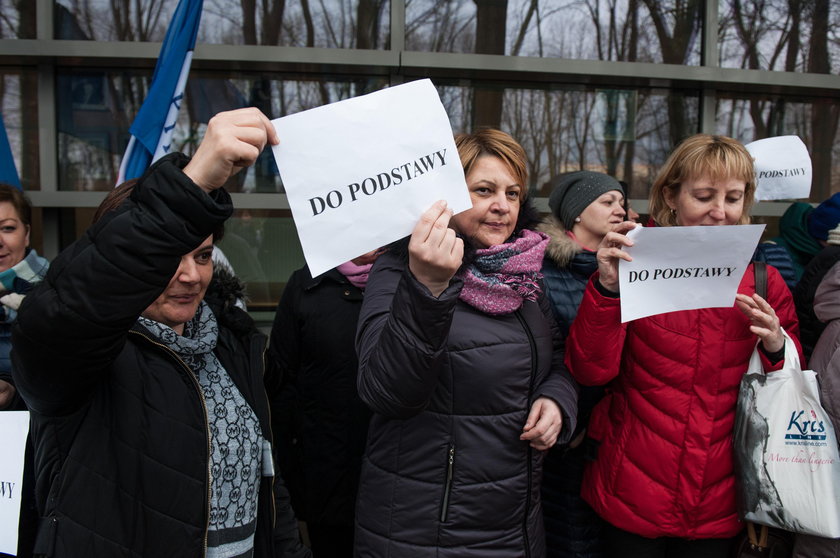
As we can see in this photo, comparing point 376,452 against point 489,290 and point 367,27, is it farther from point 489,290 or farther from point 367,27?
point 367,27

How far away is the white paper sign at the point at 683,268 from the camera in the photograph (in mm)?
1879

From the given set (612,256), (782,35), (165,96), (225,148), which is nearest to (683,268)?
(612,256)

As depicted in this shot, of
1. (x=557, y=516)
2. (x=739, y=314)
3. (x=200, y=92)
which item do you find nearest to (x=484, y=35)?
(x=200, y=92)

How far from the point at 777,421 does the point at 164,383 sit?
5.93 feet

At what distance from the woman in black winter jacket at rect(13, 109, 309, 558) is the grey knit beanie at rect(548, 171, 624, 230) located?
1.66 m

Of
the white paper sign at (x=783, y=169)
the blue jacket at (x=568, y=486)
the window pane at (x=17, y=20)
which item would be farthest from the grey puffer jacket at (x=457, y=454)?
the window pane at (x=17, y=20)

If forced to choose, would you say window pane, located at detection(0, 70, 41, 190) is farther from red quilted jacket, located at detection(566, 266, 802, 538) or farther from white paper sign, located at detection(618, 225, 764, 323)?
white paper sign, located at detection(618, 225, 764, 323)

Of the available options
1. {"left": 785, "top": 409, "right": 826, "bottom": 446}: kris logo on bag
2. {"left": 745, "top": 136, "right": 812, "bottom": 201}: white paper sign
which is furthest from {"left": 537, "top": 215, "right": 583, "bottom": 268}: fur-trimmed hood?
{"left": 745, "top": 136, "right": 812, "bottom": 201}: white paper sign

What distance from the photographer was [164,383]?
5.01 feet

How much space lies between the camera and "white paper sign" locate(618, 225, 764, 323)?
1.88 meters

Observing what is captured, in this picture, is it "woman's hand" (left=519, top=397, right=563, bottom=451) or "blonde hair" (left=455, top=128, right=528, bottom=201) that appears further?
"blonde hair" (left=455, top=128, right=528, bottom=201)

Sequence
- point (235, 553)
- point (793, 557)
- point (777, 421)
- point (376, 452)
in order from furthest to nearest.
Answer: point (793, 557)
point (777, 421)
point (376, 452)
point (235, 553)

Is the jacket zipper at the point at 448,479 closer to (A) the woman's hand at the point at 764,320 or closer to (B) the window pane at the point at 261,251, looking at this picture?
(A) the woman's hand at the point at 764,320

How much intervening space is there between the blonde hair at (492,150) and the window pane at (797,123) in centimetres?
302
